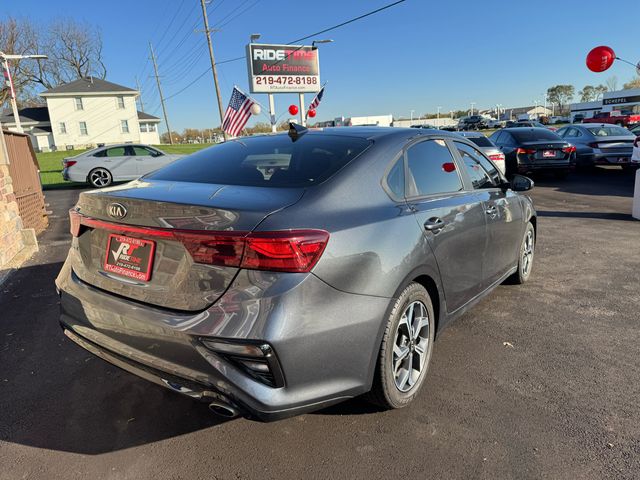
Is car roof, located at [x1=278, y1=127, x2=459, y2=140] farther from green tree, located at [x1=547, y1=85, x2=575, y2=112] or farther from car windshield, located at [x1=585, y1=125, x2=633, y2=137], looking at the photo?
green tree, located at [x1=547, y1=85, x2=575, y2=112]

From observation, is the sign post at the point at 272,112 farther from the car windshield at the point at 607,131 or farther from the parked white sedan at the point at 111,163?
the car windshield at the point at 607,131

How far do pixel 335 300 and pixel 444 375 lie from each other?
1438 millimetres

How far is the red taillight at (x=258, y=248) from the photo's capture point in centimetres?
201

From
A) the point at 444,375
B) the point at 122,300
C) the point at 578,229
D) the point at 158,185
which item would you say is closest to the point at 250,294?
the point at 122,300

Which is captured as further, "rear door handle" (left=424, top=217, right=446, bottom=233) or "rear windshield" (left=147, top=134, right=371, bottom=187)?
"rear door handle" (left=424, top=217, right=446, bottom=233)

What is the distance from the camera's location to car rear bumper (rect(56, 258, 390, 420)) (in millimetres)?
1985

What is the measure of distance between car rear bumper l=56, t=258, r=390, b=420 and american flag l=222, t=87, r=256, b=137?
15.5 meters

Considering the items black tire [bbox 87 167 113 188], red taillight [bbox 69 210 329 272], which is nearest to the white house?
black tire [bbox 87 167 113 188]

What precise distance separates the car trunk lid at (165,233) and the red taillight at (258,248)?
1 centimetres

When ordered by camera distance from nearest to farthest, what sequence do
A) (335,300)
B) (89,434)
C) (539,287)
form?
(335,300), (89,434), (539,287)

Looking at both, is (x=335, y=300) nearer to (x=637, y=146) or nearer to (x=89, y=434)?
(x=89, y=434)

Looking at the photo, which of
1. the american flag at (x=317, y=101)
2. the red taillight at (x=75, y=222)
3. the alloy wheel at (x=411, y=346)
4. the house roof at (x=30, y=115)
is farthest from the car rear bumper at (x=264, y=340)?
the house roof at (x=30, y=115)

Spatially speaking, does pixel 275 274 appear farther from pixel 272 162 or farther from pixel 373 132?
pixel 373 132

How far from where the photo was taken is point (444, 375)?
315 cm
